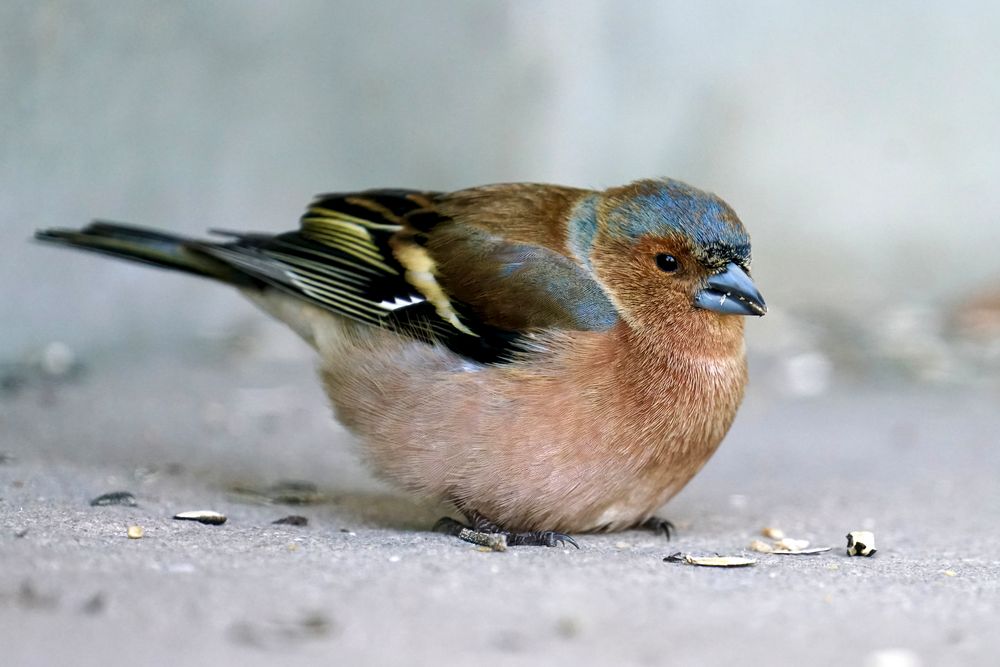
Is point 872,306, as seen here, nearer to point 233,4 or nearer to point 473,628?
point 233,4

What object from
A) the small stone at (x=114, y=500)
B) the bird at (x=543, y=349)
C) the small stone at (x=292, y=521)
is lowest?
the small stone at (x=114, y=500)

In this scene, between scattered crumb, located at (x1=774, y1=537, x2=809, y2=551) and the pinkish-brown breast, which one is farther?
scattered crumb, located at (x1=774, y1=537, x2=809, y2=551)

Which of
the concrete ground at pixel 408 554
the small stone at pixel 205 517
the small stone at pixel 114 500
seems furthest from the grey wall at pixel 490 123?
the small stone at pixel 205 517

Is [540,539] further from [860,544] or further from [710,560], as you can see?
[860,544]

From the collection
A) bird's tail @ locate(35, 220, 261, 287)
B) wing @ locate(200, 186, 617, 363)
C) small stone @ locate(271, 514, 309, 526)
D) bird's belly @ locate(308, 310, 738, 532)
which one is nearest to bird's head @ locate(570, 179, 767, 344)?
wing @ locate(200, 186, 617, 363)

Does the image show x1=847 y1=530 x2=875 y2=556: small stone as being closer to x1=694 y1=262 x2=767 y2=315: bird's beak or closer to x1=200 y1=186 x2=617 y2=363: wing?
x1=694 y1=262 x2=767 y2=315: bird's beak

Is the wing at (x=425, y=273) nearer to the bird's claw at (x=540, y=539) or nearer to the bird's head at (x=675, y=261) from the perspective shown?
the bird's head at (x=675, y=261)

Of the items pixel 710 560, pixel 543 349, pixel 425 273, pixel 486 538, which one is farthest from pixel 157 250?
pixel 710 560
